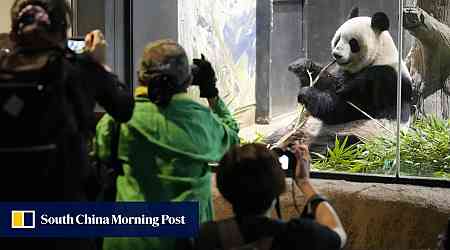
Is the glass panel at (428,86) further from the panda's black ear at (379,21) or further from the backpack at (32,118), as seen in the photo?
the backpack at (32,118)

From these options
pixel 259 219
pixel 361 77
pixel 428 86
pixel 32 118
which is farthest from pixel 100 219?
pixel 428 86

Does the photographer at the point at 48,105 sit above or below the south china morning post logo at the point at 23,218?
above

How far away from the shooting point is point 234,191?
5.39 ft

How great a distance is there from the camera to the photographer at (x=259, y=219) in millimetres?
1598

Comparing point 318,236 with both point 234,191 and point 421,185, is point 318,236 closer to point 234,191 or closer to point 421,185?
point 234,191

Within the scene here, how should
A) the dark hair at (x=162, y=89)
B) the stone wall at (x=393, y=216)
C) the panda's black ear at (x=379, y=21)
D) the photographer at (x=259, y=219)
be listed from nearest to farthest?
the photographer at (x=259, y=219), the dark hair at (x=162, y=89), the stone wall at (x=393, y=216), the panda's black ear at (x=379, y=21)

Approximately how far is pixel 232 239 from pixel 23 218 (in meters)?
0.55

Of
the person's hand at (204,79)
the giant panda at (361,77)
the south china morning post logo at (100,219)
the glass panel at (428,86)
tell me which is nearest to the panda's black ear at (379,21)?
the giant panda at (361,77)

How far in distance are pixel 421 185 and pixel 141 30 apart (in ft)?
5.16

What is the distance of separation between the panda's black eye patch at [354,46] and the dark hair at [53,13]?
2026mm

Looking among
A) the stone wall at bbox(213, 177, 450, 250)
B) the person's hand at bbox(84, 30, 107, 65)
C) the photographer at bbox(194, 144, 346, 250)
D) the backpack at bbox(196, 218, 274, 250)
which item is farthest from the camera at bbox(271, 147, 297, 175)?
the stone wall at bbox(213, 177, 450, 250)

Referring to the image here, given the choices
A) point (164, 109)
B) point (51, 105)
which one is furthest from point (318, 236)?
point (51, 105)

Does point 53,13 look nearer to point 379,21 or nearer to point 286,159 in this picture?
point 286,159

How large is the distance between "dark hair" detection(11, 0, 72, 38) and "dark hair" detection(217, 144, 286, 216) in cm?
55
